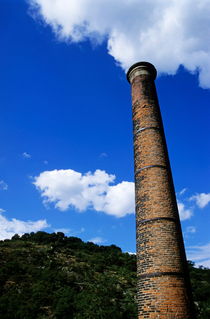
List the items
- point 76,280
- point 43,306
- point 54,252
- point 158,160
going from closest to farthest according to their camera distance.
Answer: point 158,160 → point 43,306 → point 76,280 → point 54,252

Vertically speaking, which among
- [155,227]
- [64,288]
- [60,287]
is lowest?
[155,227]

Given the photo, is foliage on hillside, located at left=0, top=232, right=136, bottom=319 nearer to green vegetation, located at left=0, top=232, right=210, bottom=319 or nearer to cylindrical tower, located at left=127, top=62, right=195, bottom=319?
green vegetation, located at left=0, top=232, right=210, bottom=319

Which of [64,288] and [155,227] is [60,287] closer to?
[64,288]

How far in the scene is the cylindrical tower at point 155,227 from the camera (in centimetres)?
546

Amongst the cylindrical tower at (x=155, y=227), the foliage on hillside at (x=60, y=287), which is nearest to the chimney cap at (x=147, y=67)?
the cylindrical tower at (x=155, y=227)

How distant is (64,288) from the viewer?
19625mm

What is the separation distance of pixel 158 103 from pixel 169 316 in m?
6.28

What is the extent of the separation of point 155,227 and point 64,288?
16370 millimetres

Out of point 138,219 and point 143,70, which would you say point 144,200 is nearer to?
point 138,219

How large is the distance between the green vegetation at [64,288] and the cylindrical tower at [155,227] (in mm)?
8767

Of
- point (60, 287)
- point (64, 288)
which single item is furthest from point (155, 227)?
point (60, 287)

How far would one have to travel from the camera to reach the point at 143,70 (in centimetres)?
898

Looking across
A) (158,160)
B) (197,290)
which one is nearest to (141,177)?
(158,160)

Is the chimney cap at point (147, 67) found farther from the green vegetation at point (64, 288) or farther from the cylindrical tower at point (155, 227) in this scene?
the green vegetation at point (64, 288)
